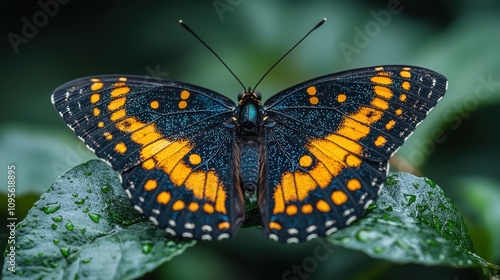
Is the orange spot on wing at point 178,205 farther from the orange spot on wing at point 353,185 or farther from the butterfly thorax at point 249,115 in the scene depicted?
the orange spot on wing at point 353,185

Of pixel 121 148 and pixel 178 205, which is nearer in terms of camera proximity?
pixel 178 205

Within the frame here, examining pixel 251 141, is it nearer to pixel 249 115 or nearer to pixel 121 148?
pixel 249 115
